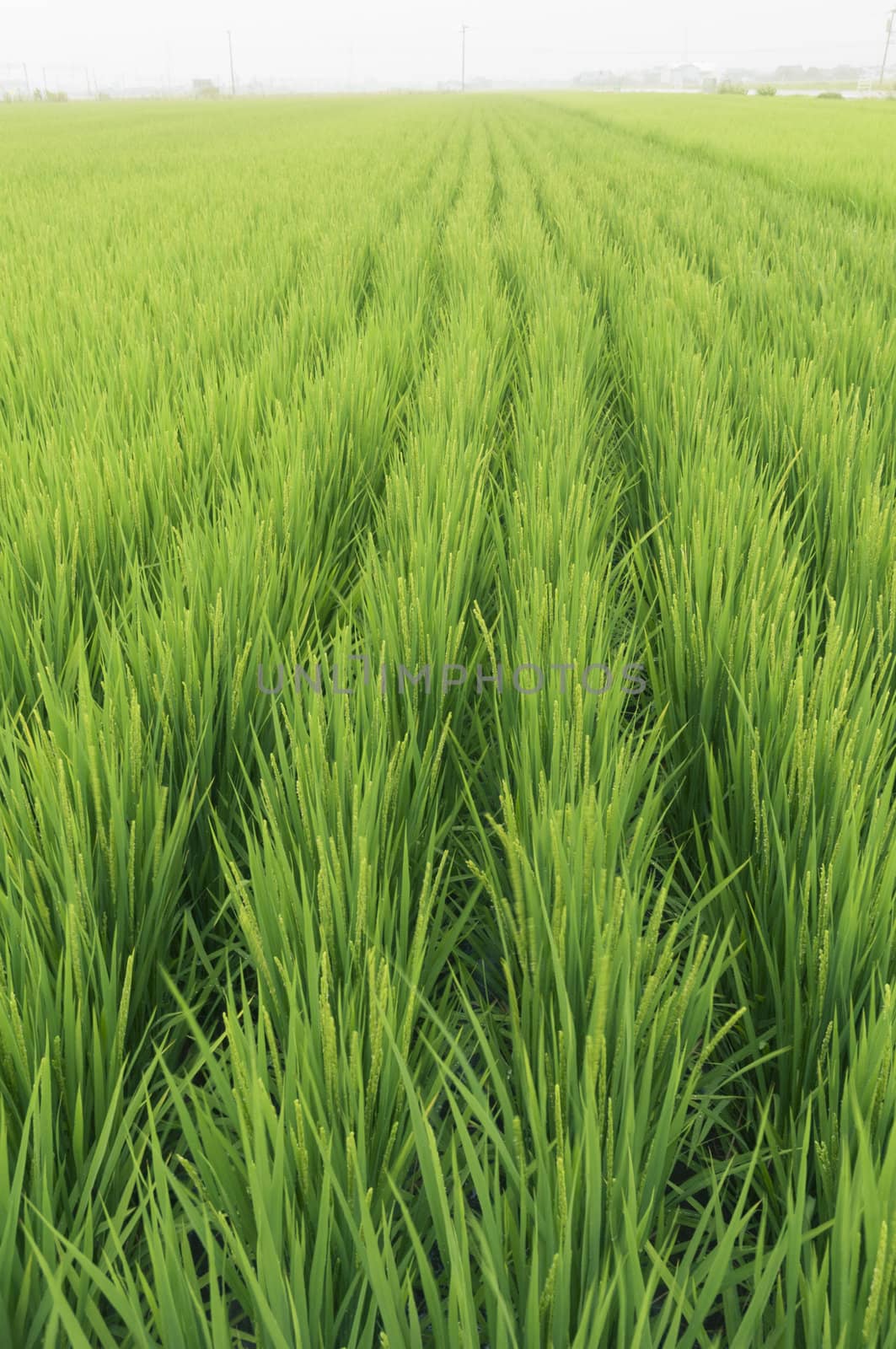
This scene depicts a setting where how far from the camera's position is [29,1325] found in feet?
1.68

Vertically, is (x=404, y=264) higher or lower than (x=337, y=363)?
higher

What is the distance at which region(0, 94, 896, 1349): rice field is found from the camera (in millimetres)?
500

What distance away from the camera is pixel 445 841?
100 centimetres

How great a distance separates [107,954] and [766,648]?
73 centimetres

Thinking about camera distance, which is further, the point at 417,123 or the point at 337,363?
the point at 417,123

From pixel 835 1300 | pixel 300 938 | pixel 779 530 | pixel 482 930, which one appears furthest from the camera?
pixel 779 530

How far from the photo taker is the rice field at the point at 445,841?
50 centimetres

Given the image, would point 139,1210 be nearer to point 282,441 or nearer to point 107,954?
point 107,954

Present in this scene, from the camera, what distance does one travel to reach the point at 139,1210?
54 centimetres

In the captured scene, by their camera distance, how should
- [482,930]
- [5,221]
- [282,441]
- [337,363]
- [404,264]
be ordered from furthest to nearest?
1. [5,221]
2. [404,264]
3. [337,363]
4. [282,441]
5. [482,930]

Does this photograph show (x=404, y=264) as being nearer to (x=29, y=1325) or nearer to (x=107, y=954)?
(x=107, y=954)

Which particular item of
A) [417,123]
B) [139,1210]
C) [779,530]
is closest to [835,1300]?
[139,1210]

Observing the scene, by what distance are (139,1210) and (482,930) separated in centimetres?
47

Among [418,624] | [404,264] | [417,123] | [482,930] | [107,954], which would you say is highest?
[417,123]
